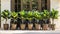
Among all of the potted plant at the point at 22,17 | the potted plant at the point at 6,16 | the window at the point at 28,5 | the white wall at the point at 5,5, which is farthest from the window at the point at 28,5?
the potted plant at the point at 22,17

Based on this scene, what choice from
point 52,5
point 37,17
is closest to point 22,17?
Answer: point 37,17

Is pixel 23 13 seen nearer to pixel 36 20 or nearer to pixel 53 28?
pixel 36 20

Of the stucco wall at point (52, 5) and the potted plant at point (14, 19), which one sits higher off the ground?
the stucco wall at point (52, 5)

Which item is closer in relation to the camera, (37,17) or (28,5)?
(37,17)

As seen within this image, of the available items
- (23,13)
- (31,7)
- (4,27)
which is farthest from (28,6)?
(4,27)

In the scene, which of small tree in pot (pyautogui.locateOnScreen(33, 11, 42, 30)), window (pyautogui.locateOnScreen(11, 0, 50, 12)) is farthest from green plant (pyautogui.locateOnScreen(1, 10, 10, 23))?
small tree in pot (pyautogui.locateOnScreen(33, 11, 42, 30))

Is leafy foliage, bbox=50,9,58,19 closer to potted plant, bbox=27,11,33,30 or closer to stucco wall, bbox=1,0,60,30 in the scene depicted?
stucco wall, bbox=1,0,60,30

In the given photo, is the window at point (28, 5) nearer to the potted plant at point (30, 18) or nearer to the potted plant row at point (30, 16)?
the potted plant row at point (30, 16)

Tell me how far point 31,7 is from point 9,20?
1512mm

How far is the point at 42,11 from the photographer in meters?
11.8

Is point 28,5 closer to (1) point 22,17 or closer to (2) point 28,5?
(2) point 28,5

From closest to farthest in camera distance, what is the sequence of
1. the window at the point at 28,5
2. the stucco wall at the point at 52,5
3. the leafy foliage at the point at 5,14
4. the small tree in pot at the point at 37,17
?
the small tree in pot at the point at 37,17
the leafy foliage at the point at 5,14
the stucco wall at the point at 52,5
the window at the point at 28,5

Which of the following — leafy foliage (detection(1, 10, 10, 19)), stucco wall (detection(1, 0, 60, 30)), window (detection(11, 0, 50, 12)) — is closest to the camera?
leafy foliage (detection(1, 10, 10, 19))

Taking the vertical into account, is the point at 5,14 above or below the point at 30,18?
above
